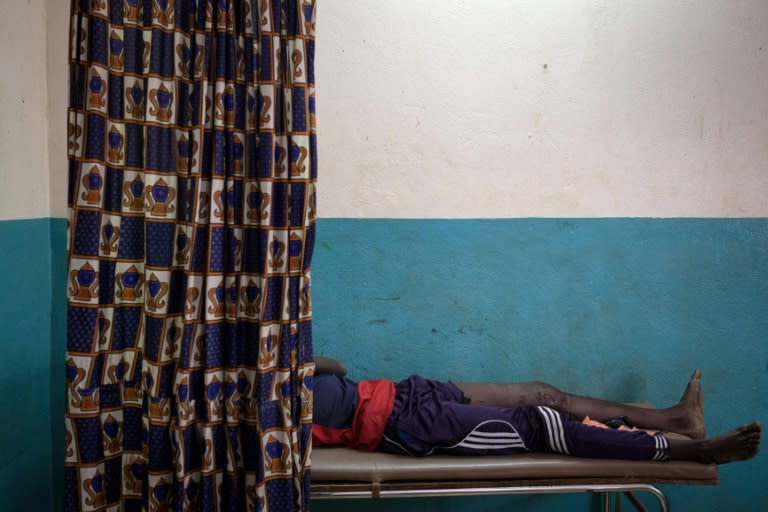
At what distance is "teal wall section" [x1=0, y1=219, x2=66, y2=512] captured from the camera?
1854mm

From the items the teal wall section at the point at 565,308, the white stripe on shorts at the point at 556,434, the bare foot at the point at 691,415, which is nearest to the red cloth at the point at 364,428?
the teal wall section at the point at 565,308

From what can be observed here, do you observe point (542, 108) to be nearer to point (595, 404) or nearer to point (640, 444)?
point (595, 404)

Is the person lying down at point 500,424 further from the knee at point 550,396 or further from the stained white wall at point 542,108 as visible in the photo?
the stained white wall at point 542,108

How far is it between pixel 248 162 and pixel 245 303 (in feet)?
1.20

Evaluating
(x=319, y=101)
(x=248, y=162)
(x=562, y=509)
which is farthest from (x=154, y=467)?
(x=562, y=509)

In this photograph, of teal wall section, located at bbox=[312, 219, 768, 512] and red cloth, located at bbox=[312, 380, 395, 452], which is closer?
red cloth, located at bbox=[312, 380, 395, 452]

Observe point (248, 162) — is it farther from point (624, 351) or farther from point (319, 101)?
point (624, 351)

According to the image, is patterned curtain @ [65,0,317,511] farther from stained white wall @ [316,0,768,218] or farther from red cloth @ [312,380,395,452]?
stained white wall @ [316,0,768,218]

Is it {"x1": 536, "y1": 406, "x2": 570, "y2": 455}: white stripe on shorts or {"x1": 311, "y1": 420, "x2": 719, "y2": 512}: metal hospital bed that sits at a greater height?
{"x1": 536, "y1": 406, "x2": 570, "y2": 455}: white stripe on shorts

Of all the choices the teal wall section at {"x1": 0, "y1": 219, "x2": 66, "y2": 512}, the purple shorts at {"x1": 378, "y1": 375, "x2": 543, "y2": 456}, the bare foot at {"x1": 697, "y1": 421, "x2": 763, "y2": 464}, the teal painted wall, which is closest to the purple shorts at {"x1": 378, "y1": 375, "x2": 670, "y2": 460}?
the purple shorts at {"x1": 378, "y1": 375, "x2": 543, "y2": 456}

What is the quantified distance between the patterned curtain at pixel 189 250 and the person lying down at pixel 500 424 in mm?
399

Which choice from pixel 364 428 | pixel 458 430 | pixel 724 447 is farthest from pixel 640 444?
pixel 364 428

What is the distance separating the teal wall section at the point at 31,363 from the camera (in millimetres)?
1854

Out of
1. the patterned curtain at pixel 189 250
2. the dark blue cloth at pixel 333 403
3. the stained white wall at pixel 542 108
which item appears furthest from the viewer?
the stained white wall at pixel 542 108
